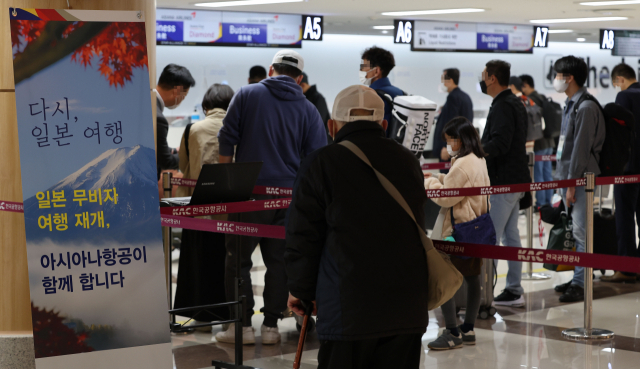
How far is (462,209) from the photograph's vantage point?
4.74 meters

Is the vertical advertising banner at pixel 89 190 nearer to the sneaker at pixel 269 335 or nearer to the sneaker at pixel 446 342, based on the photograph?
the sneaker at pixel 269 335

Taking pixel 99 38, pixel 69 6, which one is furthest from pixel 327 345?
pixel 69 6

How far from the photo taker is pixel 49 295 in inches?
125

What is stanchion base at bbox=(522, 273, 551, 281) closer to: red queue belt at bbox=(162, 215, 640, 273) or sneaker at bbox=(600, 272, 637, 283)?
sneaker at bbox=(600, 272, 637, 283)

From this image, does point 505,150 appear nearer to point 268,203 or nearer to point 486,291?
point 486,291

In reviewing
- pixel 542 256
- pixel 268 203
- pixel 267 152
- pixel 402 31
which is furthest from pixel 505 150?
pixel 402 31

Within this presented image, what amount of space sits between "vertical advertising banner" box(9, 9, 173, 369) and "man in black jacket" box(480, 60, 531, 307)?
3.06m

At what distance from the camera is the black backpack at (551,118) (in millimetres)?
10945

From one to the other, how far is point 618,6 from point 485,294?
6.07 meters

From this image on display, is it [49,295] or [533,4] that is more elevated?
[533,4]

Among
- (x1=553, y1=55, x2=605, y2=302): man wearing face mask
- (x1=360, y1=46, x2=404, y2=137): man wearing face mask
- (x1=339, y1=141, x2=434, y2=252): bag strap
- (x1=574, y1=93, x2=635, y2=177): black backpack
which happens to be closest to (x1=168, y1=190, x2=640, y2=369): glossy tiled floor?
(x1=553, y1=55, x2=605, y2=302): man wearing face mask

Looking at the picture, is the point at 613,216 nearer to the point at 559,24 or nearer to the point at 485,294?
the point at 485,294

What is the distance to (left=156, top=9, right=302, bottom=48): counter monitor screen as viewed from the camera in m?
9.95

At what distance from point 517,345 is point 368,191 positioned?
2531 millimetres
